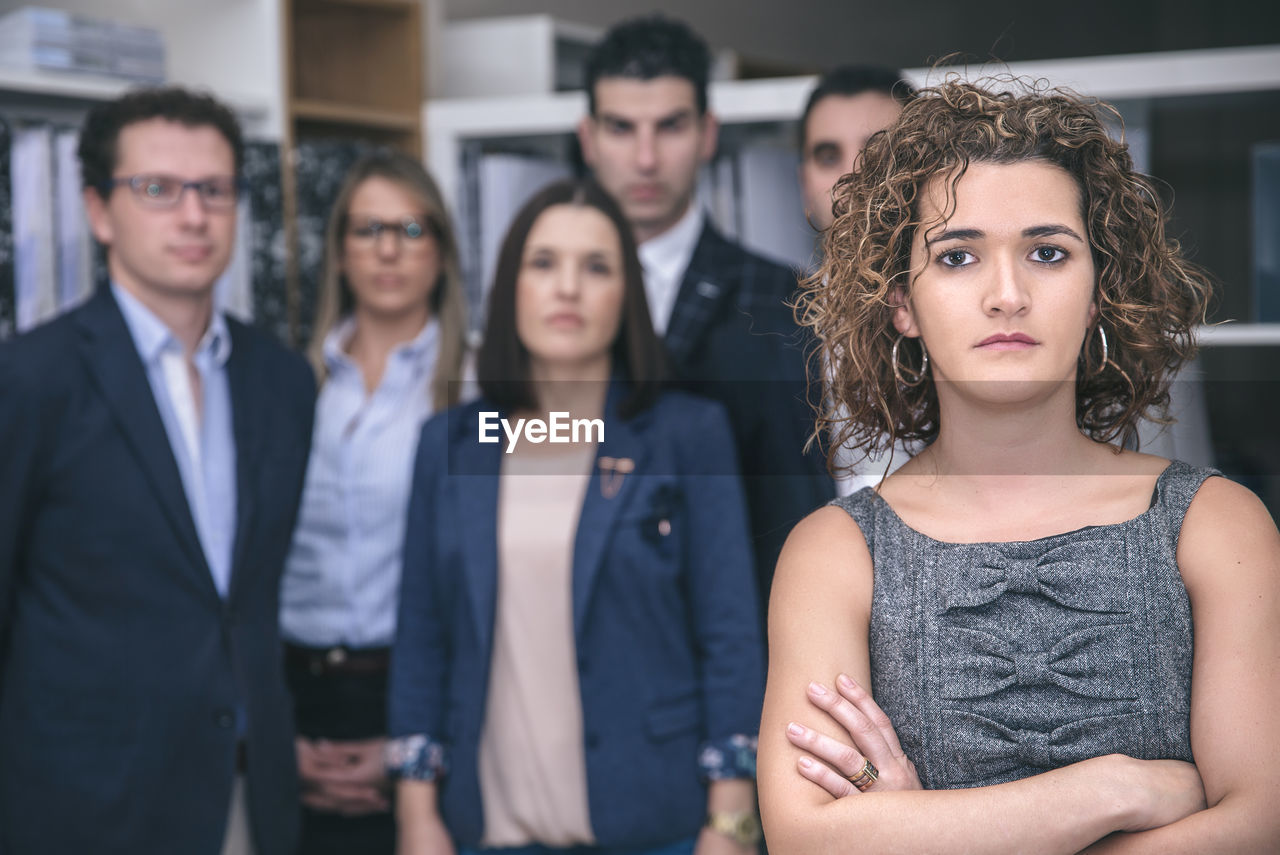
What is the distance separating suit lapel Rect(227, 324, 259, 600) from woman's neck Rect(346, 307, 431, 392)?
14.1 inches

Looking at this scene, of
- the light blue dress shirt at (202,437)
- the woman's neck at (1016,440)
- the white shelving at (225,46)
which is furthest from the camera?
the white shelving at (225,46)

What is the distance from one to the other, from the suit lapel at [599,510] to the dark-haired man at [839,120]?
62 centimetres

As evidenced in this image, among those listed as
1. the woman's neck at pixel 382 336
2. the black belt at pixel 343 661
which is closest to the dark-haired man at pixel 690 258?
the woman's neck at pixel 382 336

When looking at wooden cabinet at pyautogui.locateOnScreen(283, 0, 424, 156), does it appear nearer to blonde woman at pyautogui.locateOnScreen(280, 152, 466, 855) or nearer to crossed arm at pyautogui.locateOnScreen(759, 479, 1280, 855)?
blonde woman at pyautogui.locateOnScreen(280, 152, 466, 855)

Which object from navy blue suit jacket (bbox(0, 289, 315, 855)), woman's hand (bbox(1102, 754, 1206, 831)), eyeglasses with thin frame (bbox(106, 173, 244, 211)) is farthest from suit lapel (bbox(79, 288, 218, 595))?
woman's hand (bbox(1102, 754, 1206, 831))

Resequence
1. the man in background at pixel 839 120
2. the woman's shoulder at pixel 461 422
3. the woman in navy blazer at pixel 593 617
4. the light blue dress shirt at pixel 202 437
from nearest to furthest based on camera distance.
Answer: the woman's shoulder at pixel 461 422
the woman in navy blazer at pixel 593 617
the light blue dress shirt at pixel 202 437
the man in background at pixel 839 120

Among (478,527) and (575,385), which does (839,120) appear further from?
(478,527)

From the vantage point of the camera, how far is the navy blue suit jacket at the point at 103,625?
191 centimetres

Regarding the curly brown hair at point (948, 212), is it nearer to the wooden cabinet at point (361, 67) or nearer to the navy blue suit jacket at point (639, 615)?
the navy blue suit jacket at point (639, 615)

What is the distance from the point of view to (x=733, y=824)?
5.96 feet

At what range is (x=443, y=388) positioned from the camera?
8.26 feet

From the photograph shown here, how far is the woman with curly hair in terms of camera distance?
1.00 m

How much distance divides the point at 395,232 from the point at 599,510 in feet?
3.63

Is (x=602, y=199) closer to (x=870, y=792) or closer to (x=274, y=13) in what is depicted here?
(x=870, y=792)
